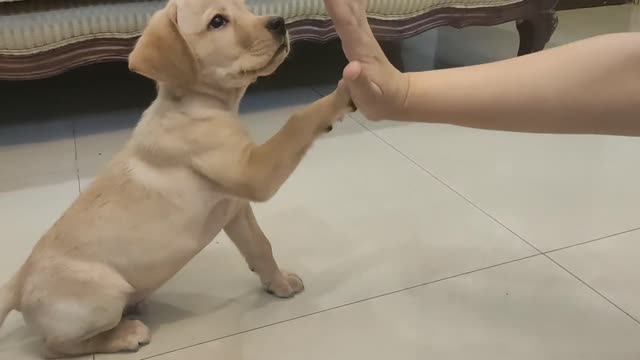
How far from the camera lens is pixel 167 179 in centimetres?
114

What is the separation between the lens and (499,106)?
1.03 metres

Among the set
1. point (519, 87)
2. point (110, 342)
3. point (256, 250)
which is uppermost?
point (519, 87)

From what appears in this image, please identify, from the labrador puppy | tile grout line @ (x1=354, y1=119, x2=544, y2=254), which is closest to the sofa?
tile grout line @ (x1=354, y1=119, x2=544, y2=254)

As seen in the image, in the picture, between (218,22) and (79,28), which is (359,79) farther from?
(79,28)

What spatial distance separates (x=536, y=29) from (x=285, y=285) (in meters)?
1.73

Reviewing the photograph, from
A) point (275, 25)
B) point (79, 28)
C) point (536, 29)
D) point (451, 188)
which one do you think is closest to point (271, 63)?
point (275, 25)

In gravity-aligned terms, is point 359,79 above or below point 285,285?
above

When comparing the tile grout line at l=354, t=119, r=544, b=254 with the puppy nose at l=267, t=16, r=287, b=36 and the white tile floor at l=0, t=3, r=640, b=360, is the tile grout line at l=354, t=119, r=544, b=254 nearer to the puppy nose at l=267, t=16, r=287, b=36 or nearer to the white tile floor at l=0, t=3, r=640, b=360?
the white tile floor at l=0, t=3, r=640, b=360

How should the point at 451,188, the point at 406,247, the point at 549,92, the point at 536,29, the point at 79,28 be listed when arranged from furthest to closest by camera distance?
the point at 536,29
the point at 79,28
the point at 451,188
the point at 406,247
the point at 549,92

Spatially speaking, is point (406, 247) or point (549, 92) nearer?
point (549, 92)

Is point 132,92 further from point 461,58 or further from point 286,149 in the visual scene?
point 286,149

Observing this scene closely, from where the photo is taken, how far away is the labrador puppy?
3.59ft

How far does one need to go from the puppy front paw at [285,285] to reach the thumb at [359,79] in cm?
44

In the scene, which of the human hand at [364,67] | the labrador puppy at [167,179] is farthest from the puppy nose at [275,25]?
the human hand at [364,67]
